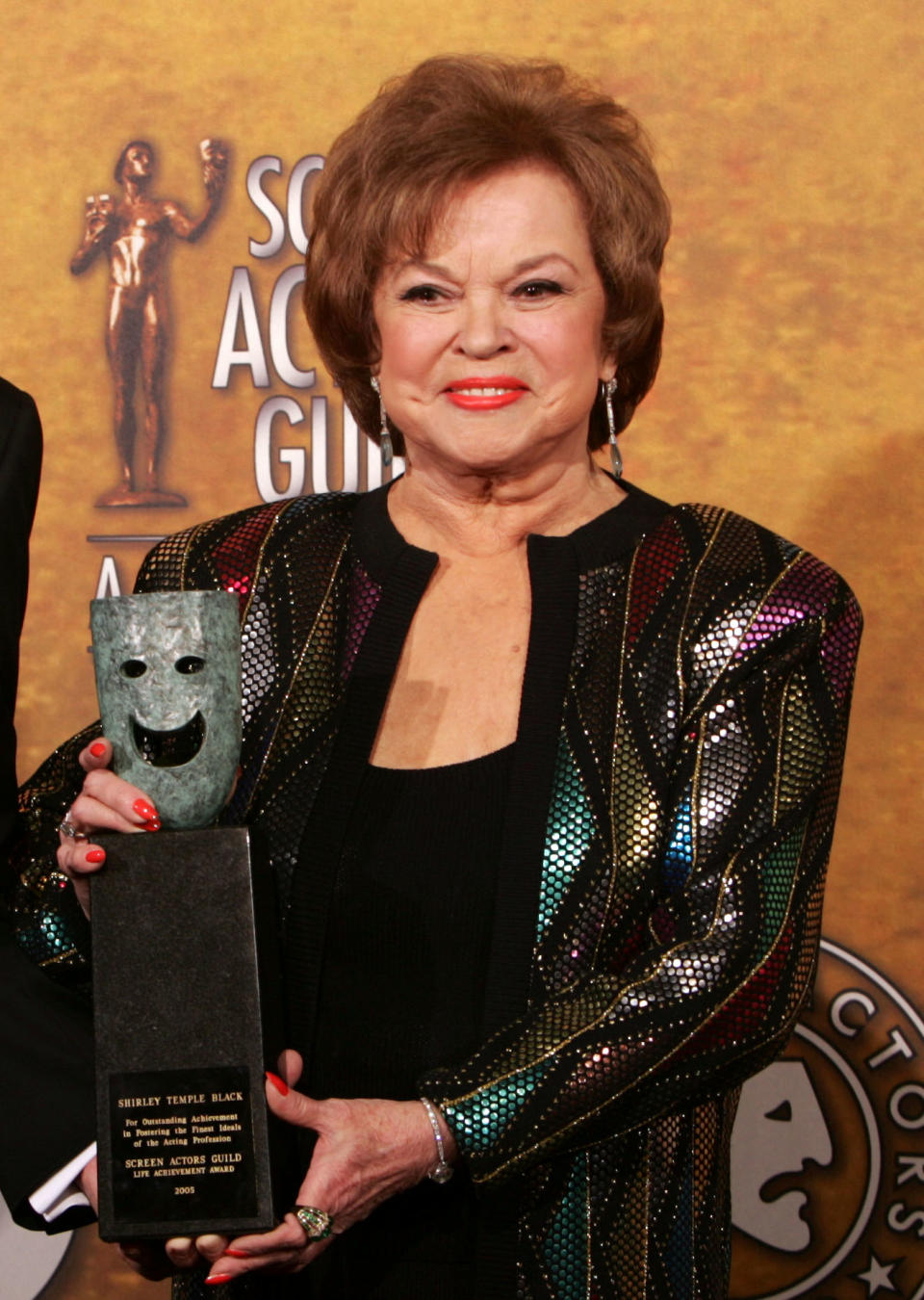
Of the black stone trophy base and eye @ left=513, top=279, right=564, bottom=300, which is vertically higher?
eye @ left=513, top=279, right=564, bottom=300

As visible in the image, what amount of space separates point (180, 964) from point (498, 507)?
27.0 inches

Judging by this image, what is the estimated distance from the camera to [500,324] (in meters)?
1.79

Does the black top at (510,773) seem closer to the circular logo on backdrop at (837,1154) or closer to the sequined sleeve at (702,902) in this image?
the sequined sleeve at (702,902)

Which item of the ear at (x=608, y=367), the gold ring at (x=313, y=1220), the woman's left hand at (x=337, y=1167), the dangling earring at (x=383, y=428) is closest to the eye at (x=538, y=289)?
the ear at (x=608, y=367)

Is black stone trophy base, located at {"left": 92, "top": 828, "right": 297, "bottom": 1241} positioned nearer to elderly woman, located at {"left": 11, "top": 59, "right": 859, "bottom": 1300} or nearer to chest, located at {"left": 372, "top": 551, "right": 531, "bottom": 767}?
elderly woman, located at {"left": 11, "top": 59, "right": 859, "bottom": 1300}

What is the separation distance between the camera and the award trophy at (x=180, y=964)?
1.42m

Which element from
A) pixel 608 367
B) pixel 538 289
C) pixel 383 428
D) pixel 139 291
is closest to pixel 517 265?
pixel 538 289

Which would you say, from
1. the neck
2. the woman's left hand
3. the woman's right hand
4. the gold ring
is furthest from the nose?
the gold ring

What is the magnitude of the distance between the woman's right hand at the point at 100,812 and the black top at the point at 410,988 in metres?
0.29

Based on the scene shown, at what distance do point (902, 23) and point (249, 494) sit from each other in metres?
1.30

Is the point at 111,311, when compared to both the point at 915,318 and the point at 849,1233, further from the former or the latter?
the point at 849,1233

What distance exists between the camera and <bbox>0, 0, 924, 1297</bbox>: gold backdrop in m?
2.64

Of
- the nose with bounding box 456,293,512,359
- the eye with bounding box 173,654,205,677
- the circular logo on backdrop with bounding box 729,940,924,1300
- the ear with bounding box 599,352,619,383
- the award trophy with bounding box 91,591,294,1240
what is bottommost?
the circular logo on backdrop with bounding box 729,940,924,1300

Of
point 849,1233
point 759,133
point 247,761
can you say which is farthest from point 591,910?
point 759,133
